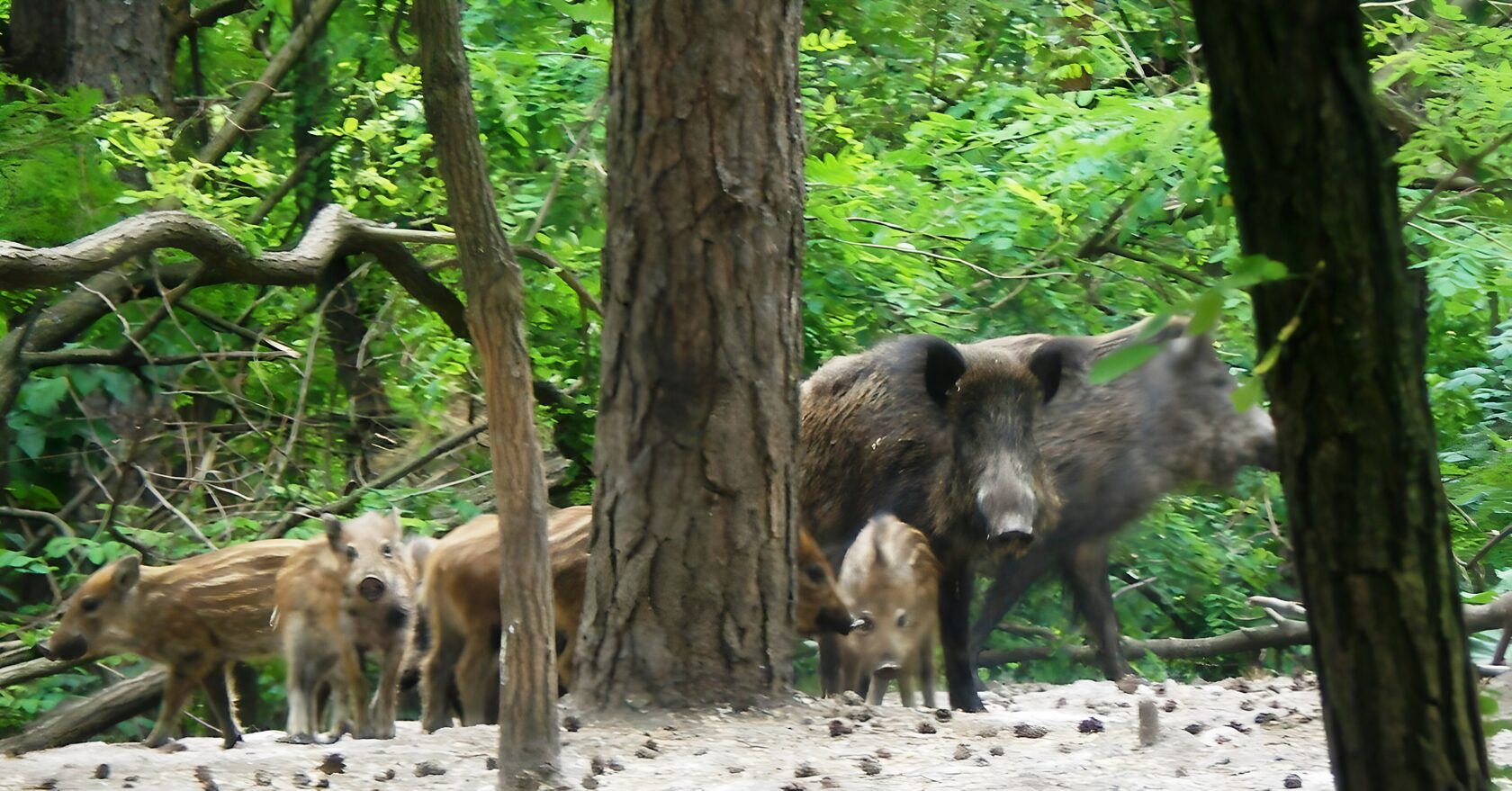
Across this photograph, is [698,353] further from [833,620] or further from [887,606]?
[887,606]

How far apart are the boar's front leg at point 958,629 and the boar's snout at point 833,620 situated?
2.68 ft

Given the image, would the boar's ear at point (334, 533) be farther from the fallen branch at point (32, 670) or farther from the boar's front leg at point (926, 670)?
the boar's front leg at point (926, 670)

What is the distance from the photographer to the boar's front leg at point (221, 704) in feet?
19.9

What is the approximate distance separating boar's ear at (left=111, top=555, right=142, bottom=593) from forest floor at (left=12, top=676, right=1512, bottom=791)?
2.52 feet

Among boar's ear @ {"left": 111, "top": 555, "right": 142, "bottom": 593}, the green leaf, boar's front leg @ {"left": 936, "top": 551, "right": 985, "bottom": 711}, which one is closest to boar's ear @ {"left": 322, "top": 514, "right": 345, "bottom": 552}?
boar's ear @ {"left": 111, "top": 555, "right": 142, "bottom": 593}

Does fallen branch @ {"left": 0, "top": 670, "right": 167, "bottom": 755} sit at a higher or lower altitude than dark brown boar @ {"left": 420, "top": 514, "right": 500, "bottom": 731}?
lower

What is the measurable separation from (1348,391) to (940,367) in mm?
5888

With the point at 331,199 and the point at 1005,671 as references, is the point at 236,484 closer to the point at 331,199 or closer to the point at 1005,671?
the point at 331,199

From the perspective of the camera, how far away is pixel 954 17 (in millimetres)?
11078

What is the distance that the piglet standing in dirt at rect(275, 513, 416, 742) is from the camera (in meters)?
6.37

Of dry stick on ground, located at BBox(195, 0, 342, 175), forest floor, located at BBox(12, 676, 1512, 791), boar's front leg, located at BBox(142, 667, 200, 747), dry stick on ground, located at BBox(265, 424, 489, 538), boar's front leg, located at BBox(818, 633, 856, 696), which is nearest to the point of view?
forest floor, located at BBox(12, 676, 1512, 791)

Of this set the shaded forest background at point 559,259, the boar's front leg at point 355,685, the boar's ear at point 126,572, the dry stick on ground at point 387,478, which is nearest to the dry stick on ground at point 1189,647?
the shaded forest background at point 559,259

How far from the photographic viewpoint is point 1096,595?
362 inches

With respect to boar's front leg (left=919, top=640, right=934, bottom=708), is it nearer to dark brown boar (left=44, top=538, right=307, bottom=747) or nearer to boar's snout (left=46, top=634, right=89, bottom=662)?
dark brown boar (left=44, top=538, right=307, bottom=747)
